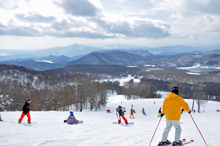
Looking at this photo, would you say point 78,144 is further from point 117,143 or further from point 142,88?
point 142,88

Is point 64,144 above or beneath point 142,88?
above

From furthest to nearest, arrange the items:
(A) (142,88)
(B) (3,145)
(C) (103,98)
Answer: (A) (142,88), (C) (103,98), (B) (3,145)

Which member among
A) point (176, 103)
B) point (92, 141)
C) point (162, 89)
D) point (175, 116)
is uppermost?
point (176, 103)

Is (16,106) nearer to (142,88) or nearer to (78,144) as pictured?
(78,144)

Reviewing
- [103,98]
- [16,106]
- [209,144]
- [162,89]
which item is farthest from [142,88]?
[162,89]

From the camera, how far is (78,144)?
634 cm

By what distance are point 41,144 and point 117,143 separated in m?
2.98

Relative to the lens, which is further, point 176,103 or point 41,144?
point 41,144

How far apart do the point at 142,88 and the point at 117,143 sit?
70897mm

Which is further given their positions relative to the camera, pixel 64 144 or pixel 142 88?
pixel 142 88

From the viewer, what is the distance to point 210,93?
12050cm

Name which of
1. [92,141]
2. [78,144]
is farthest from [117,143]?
[78,144]

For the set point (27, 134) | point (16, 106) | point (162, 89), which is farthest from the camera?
point (162, 89)

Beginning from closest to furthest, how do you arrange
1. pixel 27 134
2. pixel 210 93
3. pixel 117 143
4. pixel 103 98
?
1. pixel 117 143
2. pixel 27 134
3. pixel 103 98
4. pixel 210 93
